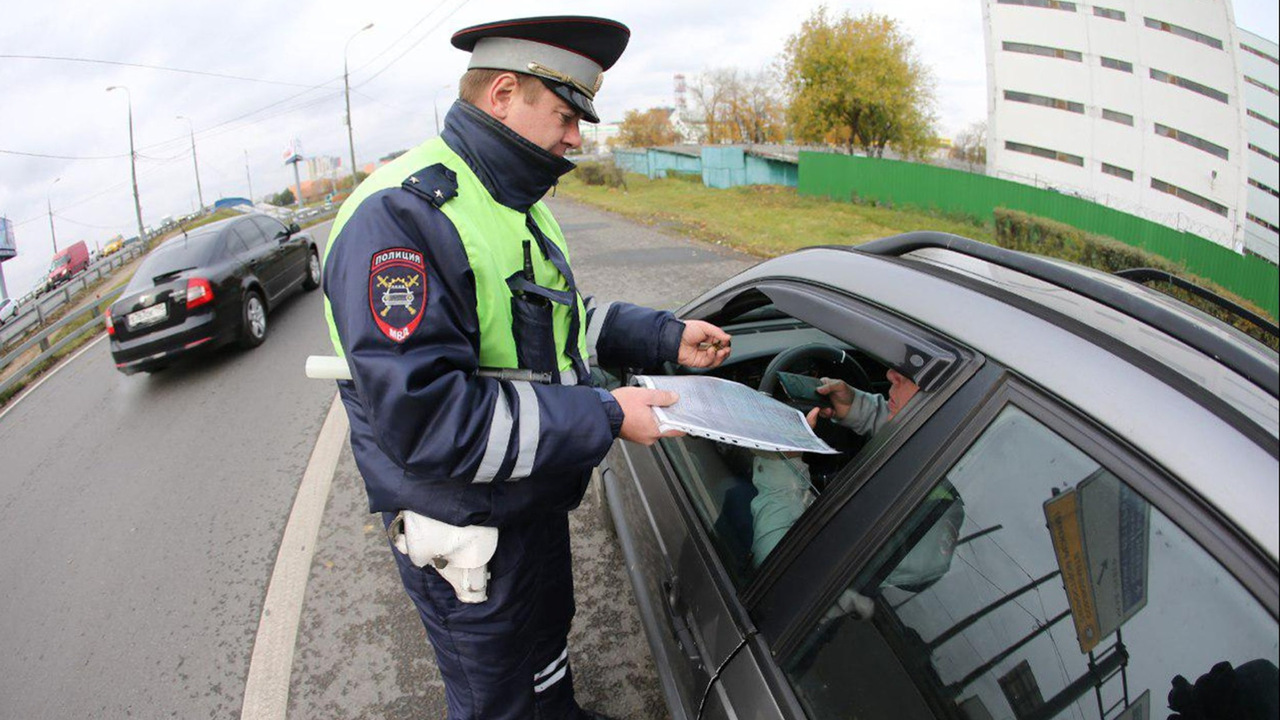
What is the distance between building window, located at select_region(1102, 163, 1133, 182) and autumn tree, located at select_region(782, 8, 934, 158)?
713 inches

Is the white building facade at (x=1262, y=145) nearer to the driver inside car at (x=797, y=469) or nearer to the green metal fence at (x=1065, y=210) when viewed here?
the green metal fence at (x=1065, y=210)

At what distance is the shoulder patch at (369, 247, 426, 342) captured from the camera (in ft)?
4.32

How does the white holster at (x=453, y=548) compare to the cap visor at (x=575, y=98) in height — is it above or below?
below

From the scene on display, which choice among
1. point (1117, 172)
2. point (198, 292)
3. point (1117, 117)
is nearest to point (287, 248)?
point (198, 292)

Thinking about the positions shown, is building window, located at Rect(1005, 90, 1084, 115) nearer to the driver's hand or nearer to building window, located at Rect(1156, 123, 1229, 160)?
building window, located at Rect(1156, 123, 1229, 160)

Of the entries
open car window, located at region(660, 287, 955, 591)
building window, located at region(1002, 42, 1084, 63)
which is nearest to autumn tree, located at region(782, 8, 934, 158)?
building window, located at region(1002, 42, 1084, 63)

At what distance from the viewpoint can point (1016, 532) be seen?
107 centimetres

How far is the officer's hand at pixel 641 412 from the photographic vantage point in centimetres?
150

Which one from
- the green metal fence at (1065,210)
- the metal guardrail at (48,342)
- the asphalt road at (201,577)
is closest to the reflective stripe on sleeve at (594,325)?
the asphalt road at (201,577)

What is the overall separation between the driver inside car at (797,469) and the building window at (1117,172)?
50966mm

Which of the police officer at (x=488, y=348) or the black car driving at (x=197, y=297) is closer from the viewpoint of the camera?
the police officer at (x=488, y=348)

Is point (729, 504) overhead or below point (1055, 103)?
below

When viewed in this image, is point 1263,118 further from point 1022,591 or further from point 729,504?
point 1022,591

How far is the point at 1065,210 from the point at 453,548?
18.9m
